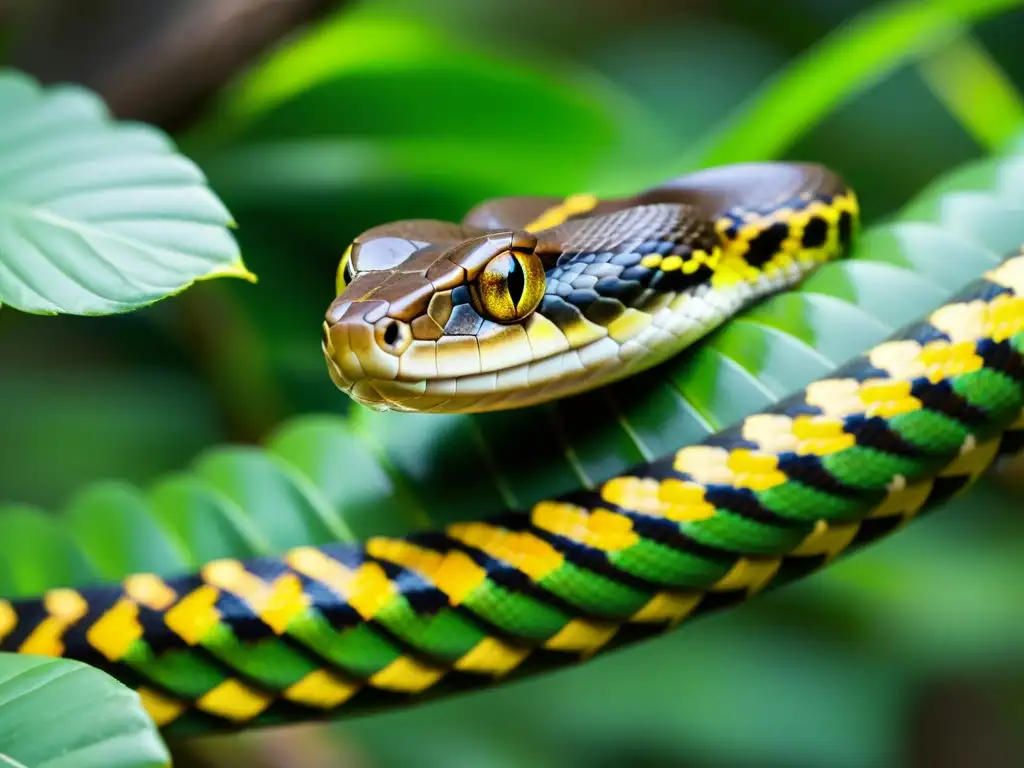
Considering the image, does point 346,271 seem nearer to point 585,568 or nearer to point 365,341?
point 365,341

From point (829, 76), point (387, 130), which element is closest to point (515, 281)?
point (829, 76)

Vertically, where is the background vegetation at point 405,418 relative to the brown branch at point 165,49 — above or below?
below

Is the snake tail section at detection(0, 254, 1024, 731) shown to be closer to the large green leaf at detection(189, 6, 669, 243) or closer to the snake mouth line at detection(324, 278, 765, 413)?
the snake mouth line at detection(324, 278, 765, 413)

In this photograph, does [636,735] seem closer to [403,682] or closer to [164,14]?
[403,682]

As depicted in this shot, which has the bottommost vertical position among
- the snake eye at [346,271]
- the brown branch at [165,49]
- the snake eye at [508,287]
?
the snake eye at [508,287]

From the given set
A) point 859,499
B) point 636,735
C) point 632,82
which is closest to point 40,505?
point 636,735

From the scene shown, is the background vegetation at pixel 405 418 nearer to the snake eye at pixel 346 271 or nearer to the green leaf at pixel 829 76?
the green leaf at pixel 829 76

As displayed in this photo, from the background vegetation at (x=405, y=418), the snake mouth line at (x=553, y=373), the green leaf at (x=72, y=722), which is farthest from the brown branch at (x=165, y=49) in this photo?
the green leaf at (x=72, y=722)
